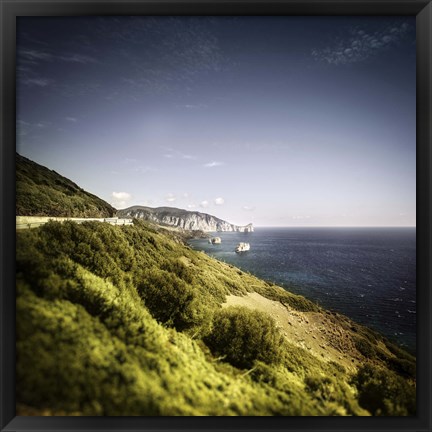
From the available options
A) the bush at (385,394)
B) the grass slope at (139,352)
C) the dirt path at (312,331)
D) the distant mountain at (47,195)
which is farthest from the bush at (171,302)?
the bush at (385,394)

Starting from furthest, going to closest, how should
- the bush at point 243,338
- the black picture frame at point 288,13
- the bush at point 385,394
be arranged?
the bush at point 243,338, the bush at point 385,394, the black picture frame at point 288,13

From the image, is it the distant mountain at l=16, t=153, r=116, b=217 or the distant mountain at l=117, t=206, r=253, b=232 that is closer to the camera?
the distant mountain at l=16, t=153, r=116, b=217

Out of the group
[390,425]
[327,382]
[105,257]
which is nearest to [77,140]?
[105,257]

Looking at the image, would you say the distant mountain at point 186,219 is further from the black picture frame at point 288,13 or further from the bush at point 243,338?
the black picture frame at point 288,13

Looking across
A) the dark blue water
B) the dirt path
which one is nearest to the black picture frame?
the dirt path

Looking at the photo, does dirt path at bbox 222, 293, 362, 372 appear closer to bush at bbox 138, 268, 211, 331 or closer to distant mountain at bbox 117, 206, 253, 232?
bush at bbox 138, 268, 211, 331

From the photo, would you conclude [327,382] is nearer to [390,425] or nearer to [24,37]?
[390,425]
